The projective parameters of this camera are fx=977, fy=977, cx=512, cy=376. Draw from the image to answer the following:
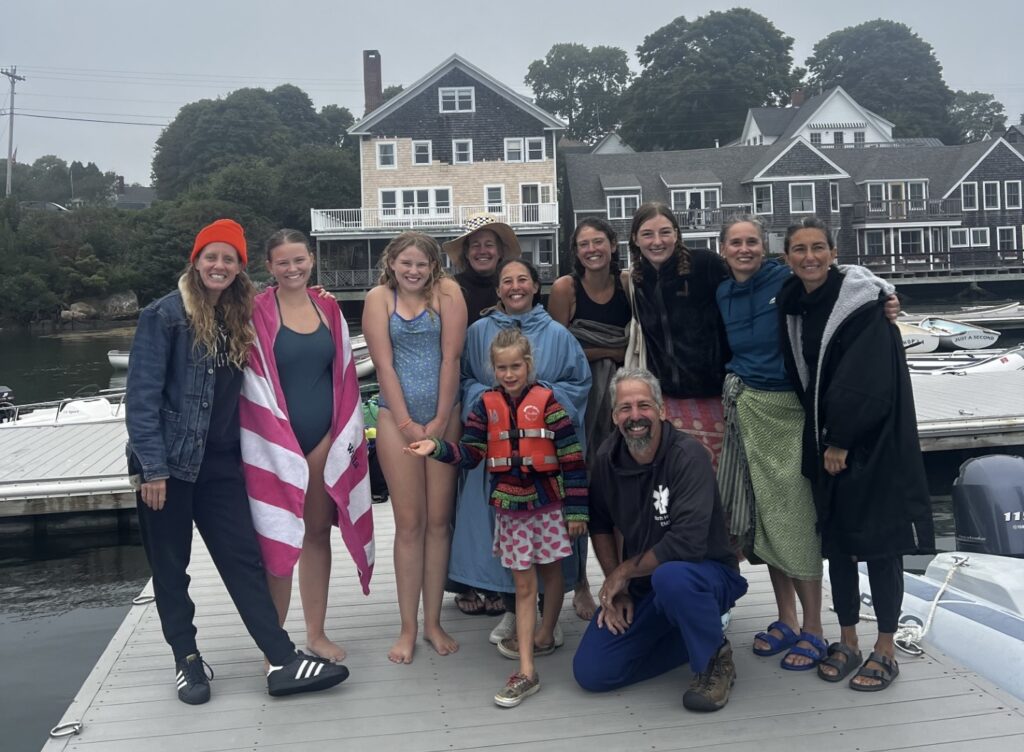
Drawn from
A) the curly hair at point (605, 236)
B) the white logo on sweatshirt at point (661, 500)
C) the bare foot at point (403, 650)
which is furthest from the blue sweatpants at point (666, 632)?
the curly hair at point (605, 236)

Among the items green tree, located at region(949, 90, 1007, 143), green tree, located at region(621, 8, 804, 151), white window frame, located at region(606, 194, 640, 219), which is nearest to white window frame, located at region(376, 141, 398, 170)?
white window frame, located at region(606, 194, 640, 219)

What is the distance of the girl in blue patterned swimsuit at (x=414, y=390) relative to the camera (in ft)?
13.6

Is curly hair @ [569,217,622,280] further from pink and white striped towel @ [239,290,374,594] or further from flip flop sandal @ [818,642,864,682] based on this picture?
flip flop sandal @ [818,642,864,682]

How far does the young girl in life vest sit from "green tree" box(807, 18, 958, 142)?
269ft

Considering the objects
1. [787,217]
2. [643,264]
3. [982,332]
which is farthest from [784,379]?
[787,217]

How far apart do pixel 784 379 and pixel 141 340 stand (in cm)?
251

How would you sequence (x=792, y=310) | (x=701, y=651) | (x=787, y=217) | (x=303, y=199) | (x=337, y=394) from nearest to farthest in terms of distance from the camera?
(x=701, y=651)
(x=792, y=310)
(x=337, y=394)
(x=787, y=217)
(x=303, y=199)

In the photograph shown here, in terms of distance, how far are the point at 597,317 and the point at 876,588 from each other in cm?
167

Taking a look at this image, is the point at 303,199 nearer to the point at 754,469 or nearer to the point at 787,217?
the point at 787,217

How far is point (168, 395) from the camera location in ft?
12.2

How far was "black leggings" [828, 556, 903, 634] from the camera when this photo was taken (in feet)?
12.5

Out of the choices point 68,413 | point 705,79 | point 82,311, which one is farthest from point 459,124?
point 705,79

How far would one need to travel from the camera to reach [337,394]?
410 centimetres

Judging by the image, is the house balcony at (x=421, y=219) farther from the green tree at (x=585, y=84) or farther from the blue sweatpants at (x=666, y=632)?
the green tree at (x=585, y=84)
